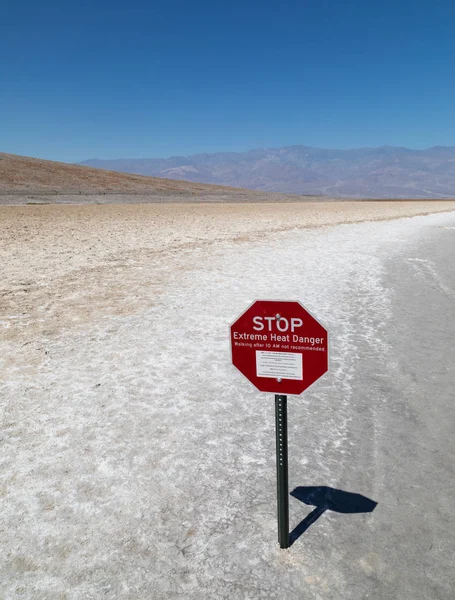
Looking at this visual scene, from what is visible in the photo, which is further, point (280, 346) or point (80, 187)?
point (80, 187)

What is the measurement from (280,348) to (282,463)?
78 cm

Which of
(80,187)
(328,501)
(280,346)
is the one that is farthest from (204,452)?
(80,187)

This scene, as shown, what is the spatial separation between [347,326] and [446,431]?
333 cm

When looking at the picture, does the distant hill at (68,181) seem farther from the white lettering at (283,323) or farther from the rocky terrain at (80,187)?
the white lettering at (283,323)

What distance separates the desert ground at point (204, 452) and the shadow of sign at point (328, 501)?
0.20 feet

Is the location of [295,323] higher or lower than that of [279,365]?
higher

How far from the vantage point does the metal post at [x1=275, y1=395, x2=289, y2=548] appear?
115 inches

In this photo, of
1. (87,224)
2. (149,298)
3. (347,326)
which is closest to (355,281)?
(347,326)

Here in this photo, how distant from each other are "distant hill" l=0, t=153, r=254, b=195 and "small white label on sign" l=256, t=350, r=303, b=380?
56868 millimetres

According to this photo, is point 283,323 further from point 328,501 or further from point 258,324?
point 328,501

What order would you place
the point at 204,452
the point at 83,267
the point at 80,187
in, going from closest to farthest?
the point at 204,452, the point at 83,267, the point at 80,187

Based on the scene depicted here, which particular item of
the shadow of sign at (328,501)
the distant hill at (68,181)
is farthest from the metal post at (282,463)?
the distant hill at (68,181)

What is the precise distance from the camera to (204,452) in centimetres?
432

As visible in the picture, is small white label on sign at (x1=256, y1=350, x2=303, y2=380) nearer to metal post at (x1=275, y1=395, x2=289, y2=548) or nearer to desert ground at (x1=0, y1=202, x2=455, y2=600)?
metal post at (x1=275, y1=395, x2=289, y2=548)
